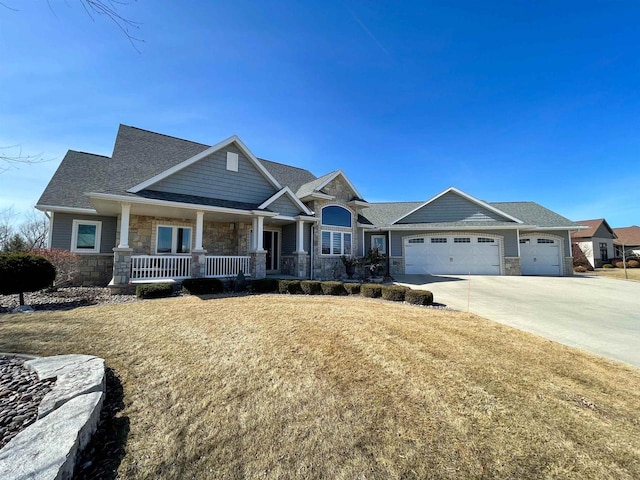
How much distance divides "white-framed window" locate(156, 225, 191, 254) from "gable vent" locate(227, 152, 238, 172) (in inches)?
142

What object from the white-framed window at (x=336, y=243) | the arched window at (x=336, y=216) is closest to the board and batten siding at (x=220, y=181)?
the arched window at (x=336, y=216)

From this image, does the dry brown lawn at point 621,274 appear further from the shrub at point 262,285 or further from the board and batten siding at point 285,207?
the shrub at point 262,285

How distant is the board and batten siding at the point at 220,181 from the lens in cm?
1095

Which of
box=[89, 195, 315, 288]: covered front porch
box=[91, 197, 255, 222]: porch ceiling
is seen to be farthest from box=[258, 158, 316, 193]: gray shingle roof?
box=[91, 197, 255, 222]: porch ceiling

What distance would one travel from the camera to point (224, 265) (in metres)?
11.5

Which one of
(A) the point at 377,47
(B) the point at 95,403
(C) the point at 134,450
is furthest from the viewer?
Answer: (A) the point at 377,47

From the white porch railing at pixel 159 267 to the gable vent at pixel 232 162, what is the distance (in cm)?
446

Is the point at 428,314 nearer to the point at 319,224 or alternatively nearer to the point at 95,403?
the point at 95,403

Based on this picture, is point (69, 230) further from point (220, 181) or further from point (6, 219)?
point (6, 219)

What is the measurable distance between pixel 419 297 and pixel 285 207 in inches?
299

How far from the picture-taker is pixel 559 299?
376 inches

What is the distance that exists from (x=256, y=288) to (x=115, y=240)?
24.9 feet

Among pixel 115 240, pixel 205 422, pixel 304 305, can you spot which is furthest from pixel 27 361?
pixel 115 240

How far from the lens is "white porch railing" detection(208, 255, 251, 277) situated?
11.1 metres
